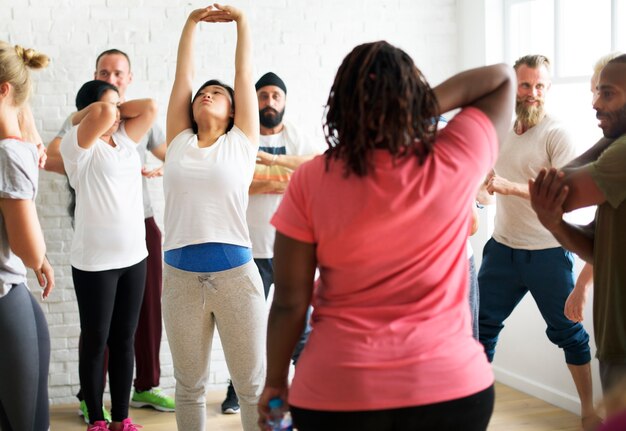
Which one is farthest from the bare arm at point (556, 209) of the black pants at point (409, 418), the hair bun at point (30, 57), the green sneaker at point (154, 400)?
the green sneaker at point (154, 400)

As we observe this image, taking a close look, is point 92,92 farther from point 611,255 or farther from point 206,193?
point 611,255

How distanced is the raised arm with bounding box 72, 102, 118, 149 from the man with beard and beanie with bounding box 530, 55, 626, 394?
2030 millimetres

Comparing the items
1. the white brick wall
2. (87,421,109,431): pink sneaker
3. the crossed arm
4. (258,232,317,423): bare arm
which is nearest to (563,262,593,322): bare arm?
the crossed arm

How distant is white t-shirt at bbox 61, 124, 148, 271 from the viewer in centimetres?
362

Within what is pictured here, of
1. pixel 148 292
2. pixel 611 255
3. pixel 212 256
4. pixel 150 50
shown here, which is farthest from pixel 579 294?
pixel 150 50

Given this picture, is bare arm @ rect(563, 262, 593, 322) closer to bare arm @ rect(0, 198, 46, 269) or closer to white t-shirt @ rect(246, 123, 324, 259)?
white t-shirt @ rect(246, 123, 324, 259)

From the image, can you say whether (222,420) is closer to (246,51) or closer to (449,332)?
(246,51)

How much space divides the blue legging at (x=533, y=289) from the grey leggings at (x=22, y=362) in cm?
224

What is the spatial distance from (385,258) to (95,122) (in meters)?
2.16

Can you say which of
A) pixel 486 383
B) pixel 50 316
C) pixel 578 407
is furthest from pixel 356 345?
pixel 50 316

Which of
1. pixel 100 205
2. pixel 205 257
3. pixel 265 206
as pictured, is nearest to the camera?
pixel 205 257

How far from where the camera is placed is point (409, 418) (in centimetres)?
162

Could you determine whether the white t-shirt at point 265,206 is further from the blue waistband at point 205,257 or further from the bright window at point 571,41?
the bright window at point 571,41

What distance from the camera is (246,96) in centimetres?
303
